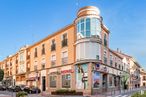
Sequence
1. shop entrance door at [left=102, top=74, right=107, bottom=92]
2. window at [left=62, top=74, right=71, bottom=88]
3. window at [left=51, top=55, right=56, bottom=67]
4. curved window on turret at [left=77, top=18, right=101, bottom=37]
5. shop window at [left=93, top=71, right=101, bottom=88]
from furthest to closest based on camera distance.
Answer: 1. window at [left=51, top=55, right=56, bottom=67]
2. shop entrance door at [left=102, top=74, right=107, bottom=92]
3. window at [left=62, top=74, right=71, bottom=88]
4. curved window on turret at [left=77, top=18, right=101, bottom=37]
5. shop window at [left=93, top=71, right=101, bottom=88]

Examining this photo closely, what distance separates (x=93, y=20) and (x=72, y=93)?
11561mm

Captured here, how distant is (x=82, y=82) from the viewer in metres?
40.8

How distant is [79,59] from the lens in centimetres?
4128

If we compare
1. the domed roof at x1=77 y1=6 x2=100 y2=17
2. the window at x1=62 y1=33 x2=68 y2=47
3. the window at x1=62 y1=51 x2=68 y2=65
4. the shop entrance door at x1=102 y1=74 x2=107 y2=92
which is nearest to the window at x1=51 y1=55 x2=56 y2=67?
the window at x1=62 y1=51 x2=68 y2=65

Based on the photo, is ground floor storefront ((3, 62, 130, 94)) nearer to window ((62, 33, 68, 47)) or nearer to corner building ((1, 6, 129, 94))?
corner building ((1, 6, 129, 94))

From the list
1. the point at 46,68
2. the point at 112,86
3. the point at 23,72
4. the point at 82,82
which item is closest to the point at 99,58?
the point at 82,82

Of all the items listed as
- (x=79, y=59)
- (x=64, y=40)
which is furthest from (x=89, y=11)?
(x=64, y=40)

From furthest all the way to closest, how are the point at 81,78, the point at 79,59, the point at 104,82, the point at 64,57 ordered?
1. the point at 64,57
2. the point at 104,82
3. the point at 79,59
4. the point at 81,78

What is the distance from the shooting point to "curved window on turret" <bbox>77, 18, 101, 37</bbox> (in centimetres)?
4075

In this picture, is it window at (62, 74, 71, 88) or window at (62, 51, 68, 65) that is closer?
window at (62, 74, 71, 88)

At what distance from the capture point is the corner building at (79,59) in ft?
133

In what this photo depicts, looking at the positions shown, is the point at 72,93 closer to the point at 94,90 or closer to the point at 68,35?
the point at 94,90

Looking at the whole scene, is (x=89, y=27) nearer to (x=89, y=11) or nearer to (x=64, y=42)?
(x=89, y=11)

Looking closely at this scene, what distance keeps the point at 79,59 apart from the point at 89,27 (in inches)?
204
